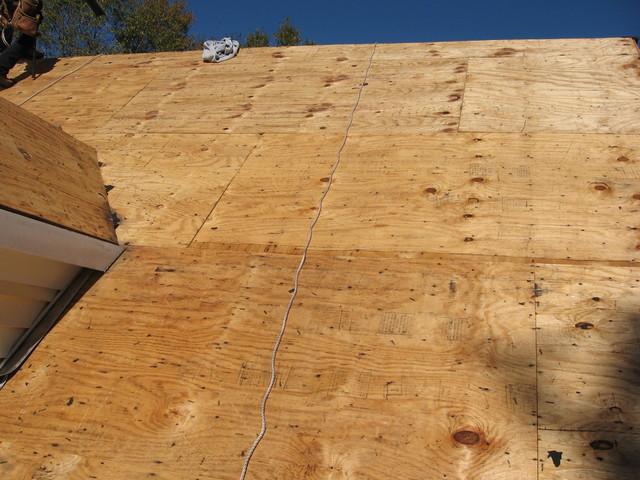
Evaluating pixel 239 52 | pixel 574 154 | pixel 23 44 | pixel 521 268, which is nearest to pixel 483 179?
pixel 574 154

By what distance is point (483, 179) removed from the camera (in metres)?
3.13

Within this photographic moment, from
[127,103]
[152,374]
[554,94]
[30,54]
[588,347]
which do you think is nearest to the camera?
[588,347]

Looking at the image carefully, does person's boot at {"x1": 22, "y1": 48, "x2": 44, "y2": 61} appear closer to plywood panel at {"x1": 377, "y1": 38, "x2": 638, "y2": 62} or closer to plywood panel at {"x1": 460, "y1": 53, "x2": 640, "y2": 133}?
plywood panel at {"x1": 377, "y1": 38, "x2": 638, "y2": 62}

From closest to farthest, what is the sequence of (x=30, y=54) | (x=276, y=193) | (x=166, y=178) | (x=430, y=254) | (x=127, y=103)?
(x=430, y=254)
(x=276, y=193)
(x=166, y=178)
(x=127, y=103)
(x=30, y=54)

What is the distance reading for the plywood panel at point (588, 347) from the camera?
198 centimetres

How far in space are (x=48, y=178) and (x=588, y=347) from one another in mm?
2262

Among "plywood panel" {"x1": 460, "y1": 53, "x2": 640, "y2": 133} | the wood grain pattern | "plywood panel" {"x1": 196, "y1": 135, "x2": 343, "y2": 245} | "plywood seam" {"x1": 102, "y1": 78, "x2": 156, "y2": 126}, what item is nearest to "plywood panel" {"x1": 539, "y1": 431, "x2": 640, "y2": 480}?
the wood grain pattern

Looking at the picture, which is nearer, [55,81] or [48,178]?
[48,178]

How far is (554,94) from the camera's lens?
3.78 meters

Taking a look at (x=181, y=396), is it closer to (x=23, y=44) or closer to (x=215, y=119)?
(x=215, y=119)

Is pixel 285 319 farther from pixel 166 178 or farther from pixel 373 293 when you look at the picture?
pixel 166 178

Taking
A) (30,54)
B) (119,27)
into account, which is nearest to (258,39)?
(119,27)

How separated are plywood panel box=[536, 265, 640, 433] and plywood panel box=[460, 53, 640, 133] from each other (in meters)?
1.21

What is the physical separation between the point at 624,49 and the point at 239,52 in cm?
261
